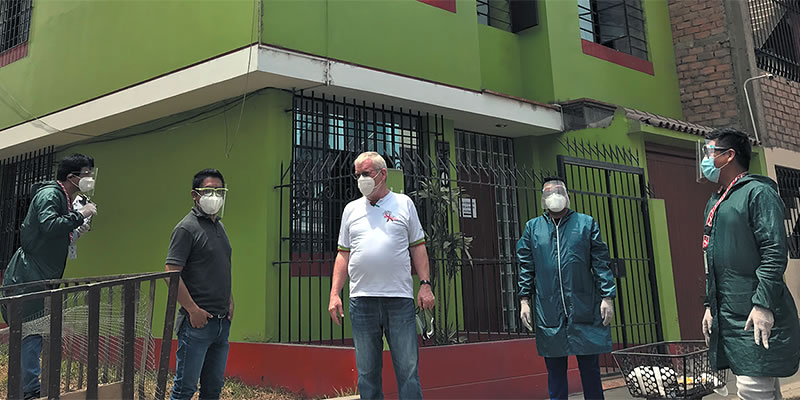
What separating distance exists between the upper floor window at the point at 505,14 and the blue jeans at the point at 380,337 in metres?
7.03

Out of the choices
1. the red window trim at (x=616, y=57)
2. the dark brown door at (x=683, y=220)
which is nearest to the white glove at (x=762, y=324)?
the dark brown door at (x=683, y=220)

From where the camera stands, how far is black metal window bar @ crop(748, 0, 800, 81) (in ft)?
36.9

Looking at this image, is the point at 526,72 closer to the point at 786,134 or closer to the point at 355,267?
the point at 786,134

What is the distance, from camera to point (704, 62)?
439 inches

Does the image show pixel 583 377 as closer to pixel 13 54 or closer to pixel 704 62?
pixel 704 62

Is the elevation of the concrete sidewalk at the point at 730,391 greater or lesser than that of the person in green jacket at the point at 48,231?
lesser

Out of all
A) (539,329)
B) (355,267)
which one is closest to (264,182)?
(355,267)

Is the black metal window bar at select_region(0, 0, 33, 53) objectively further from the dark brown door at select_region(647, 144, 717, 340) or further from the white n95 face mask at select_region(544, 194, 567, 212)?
the dark brown door at select_region(647, 144, 717, 340)

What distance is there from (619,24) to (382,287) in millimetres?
8806

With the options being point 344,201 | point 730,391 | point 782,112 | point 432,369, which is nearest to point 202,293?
point 432,369

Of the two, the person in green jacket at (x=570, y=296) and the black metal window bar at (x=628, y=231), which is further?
the black metal window bar at (x=628, y=231)

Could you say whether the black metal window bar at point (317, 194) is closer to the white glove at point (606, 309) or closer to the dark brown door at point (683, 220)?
the white glove at point (606, 309)

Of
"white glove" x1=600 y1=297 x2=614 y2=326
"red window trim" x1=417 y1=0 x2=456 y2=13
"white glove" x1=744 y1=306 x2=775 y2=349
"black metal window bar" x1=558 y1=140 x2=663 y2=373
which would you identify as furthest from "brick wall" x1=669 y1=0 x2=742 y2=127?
"white glove" x1=744 y1=306 x2=775 y2=349

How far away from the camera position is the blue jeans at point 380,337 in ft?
12.6
